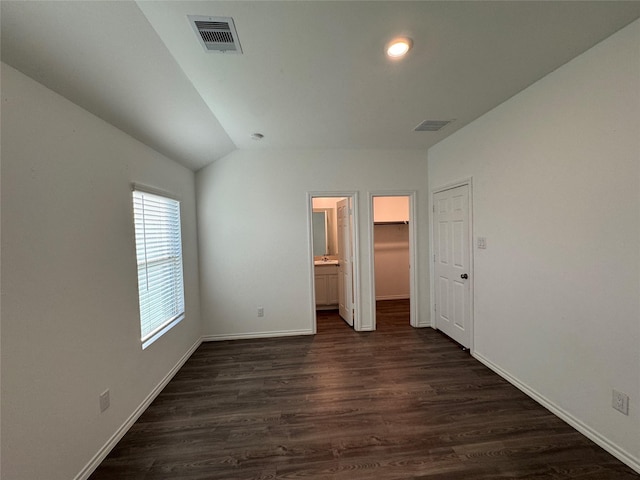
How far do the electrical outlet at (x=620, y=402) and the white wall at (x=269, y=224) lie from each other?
255 cm

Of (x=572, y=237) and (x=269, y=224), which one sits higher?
(x=269, y=224)

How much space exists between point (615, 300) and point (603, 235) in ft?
1.37

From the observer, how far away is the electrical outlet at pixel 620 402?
5.26ft

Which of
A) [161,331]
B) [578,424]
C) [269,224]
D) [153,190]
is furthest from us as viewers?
[269,224]

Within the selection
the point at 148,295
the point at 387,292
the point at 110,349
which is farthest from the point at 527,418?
the point at 387,292

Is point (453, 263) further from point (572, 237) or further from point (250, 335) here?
point (250, 335)

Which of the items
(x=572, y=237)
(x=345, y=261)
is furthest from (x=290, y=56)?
(x=345, y=261)

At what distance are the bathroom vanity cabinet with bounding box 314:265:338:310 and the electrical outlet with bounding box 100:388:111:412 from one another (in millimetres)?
3425

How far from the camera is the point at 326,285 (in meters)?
4.93

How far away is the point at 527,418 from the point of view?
2008mm

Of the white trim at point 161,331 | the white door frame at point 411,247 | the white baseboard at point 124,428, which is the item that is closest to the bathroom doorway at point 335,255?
the white door frame at point 411,247

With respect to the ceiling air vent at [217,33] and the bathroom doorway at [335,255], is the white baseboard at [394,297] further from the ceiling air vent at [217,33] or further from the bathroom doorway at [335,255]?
the ceiling air vent at [217,33]

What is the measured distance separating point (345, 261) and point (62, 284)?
3.24 metres

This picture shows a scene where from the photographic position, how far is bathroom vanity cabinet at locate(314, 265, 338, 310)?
491 centimetres
